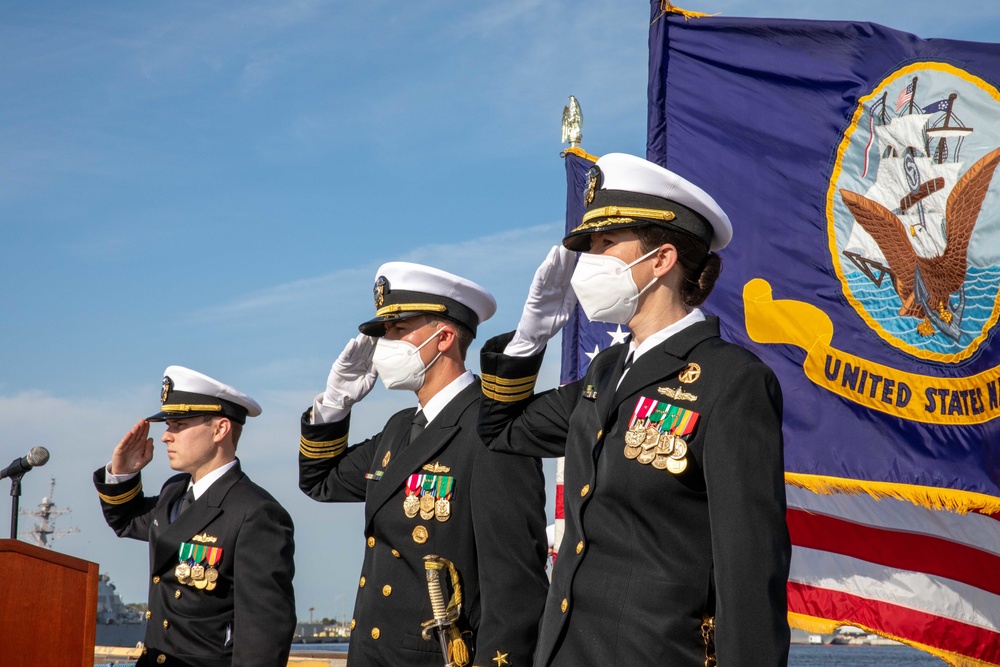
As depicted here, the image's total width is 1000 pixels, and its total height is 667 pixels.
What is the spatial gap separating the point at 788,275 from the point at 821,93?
3.99 feet

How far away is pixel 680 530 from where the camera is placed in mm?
3232

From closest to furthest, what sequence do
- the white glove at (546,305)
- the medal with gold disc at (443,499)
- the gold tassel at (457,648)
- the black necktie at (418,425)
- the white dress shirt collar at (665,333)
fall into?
the white dress shirt collar at (665,333) < the white glove at (546,305) < the gold tassel at (457,648) < the medal with gold disc at (443,499) < the black necktie at (418,425)

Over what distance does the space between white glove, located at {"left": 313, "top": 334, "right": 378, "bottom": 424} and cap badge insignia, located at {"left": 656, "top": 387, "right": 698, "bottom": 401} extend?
249cm

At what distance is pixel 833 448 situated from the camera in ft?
22.5

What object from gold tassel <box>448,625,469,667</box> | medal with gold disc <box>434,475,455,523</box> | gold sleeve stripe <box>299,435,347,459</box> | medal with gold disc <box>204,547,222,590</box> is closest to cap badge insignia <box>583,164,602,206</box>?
medal with gold disc <box>434,475,455,523</box>

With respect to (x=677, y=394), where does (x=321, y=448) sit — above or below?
below

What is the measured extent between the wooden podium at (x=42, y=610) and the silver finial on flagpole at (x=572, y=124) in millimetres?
8610

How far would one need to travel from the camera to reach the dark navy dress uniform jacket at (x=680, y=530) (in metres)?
3.00

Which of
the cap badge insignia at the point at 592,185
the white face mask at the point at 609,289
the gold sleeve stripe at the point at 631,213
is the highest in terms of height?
the cap badge insignia at the point at 592,185

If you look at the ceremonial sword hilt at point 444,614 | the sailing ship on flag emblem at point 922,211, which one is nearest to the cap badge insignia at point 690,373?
the ceremonial sword hilt at point 444,614

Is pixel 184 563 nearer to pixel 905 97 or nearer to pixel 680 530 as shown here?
pixel 680 530

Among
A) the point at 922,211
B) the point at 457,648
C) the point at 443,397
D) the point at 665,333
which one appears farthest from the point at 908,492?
the point at 665,333

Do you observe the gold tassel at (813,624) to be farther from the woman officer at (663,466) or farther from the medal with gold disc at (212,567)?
the woman officer at (663,466)

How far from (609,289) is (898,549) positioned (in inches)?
158
